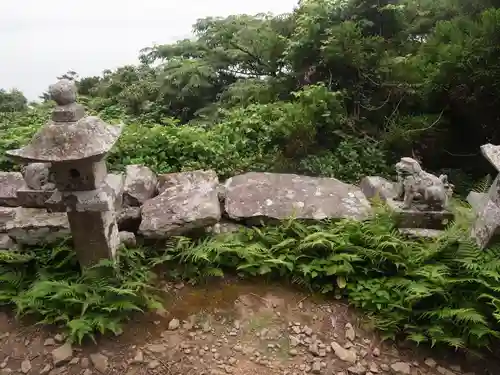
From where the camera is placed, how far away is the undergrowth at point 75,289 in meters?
3.84

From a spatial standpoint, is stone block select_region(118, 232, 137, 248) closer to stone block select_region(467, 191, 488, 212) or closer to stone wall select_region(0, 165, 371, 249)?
stone wall select_region(0, 165, 371, 249)

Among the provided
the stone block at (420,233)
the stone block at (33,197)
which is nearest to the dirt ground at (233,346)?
the stone block at (420,233)

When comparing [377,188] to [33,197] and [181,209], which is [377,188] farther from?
[33,197]

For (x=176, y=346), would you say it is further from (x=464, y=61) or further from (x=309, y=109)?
(x=464, y=61)

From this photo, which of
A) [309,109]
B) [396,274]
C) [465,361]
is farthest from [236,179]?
[465,361]

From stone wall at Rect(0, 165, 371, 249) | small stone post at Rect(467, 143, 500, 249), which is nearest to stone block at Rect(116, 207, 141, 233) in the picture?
stone wall at Rect(0, 165, 371, 249)

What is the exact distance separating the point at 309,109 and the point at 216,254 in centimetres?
267

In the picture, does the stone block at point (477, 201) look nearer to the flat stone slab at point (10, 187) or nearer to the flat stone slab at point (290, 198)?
the flat stone slab at point (290, 198)

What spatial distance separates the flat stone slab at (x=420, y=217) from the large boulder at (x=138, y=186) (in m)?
2.73

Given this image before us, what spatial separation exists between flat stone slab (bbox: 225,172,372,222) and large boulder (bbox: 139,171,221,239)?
29cm

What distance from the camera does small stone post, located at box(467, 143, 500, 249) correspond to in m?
4.10

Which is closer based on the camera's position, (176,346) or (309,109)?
(176,346)

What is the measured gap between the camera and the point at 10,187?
513 centimetres

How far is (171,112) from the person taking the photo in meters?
8.98
